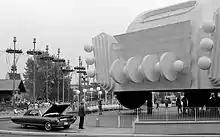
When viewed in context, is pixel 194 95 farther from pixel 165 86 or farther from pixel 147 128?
pixel 147 128

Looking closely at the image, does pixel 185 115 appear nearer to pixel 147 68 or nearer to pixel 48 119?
pixel 147 68

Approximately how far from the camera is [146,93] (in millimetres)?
35125

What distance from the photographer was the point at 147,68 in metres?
26.2

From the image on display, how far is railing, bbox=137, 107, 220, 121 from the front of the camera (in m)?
19.2

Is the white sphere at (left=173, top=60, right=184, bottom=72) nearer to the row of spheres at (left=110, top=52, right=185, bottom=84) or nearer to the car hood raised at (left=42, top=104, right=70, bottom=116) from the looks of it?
the row of spheres at (left=110, top=52, right=185, bottom=84)

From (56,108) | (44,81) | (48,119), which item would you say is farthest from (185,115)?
(44,81)

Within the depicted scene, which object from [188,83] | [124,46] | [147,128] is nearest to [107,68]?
[124,46]

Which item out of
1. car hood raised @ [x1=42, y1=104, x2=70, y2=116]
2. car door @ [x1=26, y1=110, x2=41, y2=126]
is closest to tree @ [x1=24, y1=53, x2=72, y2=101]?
car hood raised @ [x1=42, y1=104, x2=70, y2=116]

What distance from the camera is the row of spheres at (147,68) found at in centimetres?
2491

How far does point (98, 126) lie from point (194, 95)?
10007 millimetres

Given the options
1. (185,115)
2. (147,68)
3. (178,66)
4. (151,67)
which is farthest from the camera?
(151,67)

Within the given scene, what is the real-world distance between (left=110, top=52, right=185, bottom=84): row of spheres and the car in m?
6.89

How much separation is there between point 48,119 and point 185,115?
8.04 metres

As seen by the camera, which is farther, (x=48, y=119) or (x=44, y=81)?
(x=44, y=81)
